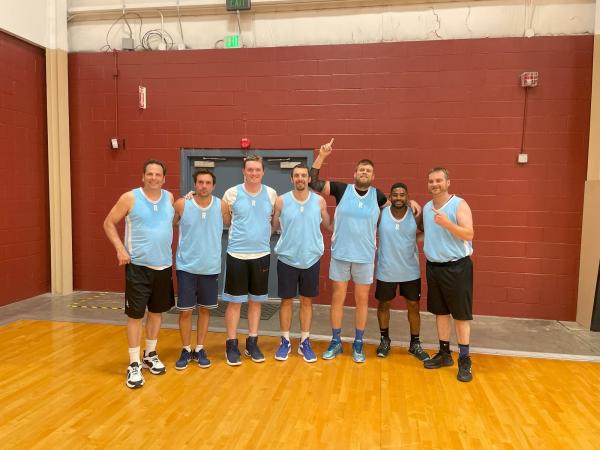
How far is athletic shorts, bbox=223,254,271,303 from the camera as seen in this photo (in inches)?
139

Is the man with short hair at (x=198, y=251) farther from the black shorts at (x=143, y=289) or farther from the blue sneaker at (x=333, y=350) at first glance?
the blue sneaker at (x=333, y=350)

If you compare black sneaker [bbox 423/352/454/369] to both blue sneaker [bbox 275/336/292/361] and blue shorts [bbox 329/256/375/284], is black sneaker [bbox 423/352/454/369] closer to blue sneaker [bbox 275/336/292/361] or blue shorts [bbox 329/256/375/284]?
blue shorts [bbox 329/256/375/284]

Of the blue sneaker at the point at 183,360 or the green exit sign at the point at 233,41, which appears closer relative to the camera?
the blue sneaker at the point at 183,360

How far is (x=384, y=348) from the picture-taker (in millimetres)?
3814

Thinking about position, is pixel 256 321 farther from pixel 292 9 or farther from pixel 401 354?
pixel 292 9

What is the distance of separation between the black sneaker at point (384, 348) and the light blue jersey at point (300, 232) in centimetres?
93

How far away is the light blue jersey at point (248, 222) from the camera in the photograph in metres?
3.50

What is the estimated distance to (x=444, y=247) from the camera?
3.40 meters

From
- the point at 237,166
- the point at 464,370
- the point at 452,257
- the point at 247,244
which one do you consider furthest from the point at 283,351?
the point at 237,166

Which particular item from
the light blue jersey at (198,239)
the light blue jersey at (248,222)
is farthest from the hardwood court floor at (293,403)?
the light blue jersey at (248,222)

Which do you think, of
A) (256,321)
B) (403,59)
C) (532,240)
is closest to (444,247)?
(256,321)

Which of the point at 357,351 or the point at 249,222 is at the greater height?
the point at 249,222

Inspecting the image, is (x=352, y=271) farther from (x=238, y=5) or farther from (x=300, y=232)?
(x=238, y=5)

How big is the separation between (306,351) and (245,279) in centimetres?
78
